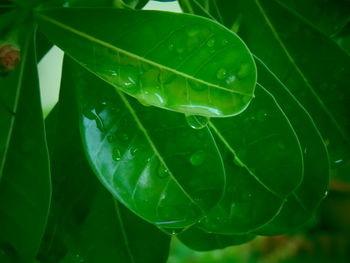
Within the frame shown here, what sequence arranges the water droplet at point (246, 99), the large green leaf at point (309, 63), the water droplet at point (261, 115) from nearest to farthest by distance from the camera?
the water droplet at point (246, 99)
the water droplet at point (261, 115)
the large green leaf at point (309, 63)

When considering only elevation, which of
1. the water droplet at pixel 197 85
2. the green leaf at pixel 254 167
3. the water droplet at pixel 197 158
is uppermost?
the water droplet at pixel 197 85

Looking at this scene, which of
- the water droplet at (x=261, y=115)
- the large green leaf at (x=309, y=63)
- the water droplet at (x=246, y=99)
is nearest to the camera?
the water droplet at (x=246, y=99)

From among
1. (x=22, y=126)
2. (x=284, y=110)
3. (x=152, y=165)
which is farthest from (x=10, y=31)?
(x=284, y=110)

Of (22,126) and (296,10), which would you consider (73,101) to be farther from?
(296,10)

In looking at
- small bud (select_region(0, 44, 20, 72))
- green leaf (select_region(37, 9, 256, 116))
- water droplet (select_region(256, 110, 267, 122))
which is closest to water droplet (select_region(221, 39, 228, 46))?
green leaf (select_region(37, 9, 256, 116))

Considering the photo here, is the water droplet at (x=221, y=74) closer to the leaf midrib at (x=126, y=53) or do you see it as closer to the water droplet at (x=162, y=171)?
the leaf midrib at (x=126, y=53)

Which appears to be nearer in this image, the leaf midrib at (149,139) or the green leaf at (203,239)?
the leaf midrib at (149,139)

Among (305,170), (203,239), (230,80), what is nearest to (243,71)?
(230,80)

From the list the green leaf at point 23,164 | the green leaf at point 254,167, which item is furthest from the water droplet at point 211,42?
the green leaf at point 23,164

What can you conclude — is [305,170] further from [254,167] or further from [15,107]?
[15,107]
